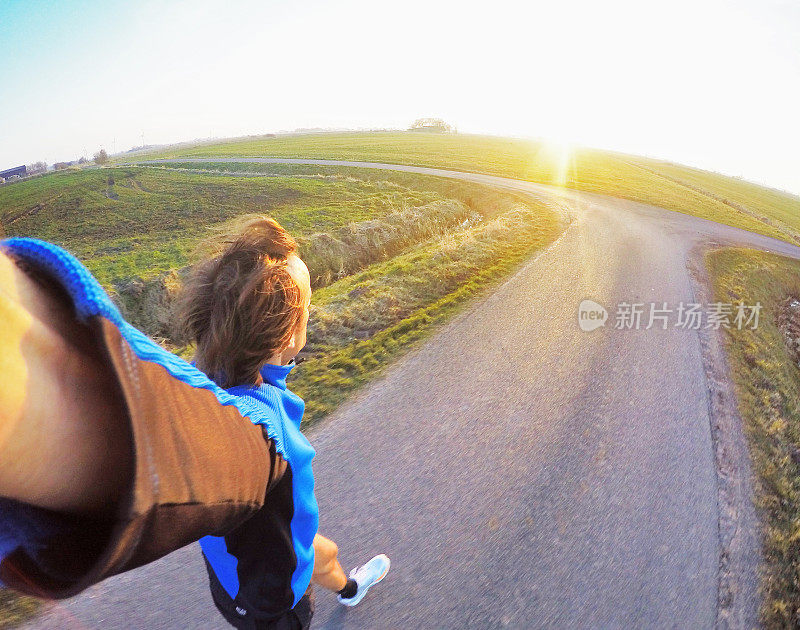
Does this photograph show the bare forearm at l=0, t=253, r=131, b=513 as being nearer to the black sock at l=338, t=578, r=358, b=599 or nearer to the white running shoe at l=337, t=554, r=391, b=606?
the black sock at l=338, t=578, r=358, b=599

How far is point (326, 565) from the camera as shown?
6.34 ft

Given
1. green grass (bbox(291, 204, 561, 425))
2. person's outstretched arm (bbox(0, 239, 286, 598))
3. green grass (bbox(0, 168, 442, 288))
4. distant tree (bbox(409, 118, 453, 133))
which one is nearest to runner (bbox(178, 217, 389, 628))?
person's outstretched arm (bbox(0, 239, 286, 598))

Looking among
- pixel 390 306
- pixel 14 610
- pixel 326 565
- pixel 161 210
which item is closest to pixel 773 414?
pixel 390 306

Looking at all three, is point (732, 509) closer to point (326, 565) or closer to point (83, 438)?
point (326, 565)

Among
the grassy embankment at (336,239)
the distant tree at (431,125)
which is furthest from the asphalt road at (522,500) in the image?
the distant tree at (431,125)

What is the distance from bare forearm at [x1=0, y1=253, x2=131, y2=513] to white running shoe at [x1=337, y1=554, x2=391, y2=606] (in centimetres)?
244

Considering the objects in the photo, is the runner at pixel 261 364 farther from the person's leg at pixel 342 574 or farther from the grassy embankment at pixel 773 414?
the grassy embankment at pixel 773 414

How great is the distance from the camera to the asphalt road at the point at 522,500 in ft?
8.18

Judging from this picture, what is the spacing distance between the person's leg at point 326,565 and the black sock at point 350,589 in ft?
0.36

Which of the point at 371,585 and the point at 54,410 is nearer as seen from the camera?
the point at 54,410

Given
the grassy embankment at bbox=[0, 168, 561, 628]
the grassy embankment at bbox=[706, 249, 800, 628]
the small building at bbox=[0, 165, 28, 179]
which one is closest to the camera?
the grassy embankment at bbox=[706, 249, 800, 628]

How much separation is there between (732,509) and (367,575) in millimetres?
3255

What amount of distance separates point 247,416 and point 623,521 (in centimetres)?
348

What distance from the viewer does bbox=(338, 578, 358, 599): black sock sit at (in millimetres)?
2352
